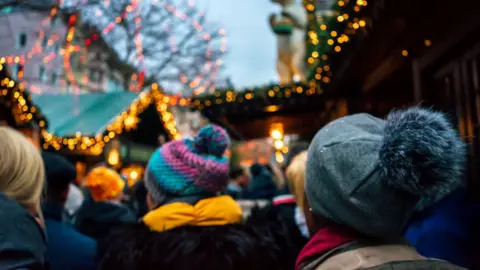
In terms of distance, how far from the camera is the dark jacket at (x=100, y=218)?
374cm

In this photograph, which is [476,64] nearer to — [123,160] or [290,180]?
[290,180]

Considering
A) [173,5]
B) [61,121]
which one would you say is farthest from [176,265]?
[173,5]

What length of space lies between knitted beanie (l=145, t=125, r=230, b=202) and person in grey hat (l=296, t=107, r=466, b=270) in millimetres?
1151

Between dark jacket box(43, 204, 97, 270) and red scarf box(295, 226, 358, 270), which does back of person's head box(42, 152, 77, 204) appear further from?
red scarf box(295, 226, 358, 270)

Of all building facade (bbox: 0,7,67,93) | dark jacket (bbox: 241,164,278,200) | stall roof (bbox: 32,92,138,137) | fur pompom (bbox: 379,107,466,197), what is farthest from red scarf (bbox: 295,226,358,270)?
stall roof (bbox: 32,92,138,137)

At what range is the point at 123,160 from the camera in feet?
47.3

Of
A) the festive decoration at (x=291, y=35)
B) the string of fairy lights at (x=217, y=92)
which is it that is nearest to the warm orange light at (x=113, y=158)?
the string of fairy lights at (x=217, y=92)

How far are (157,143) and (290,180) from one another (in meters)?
12.3

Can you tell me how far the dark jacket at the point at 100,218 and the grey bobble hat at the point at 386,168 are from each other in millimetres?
2646

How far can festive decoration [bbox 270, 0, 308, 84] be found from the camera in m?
12.6

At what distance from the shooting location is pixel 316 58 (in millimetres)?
6762

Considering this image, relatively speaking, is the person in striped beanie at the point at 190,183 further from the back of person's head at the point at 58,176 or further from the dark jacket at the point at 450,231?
the dark jacket at the point at 450,231

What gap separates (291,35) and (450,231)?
1121 cm

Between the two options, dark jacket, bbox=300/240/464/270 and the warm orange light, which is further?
the warm orange light
